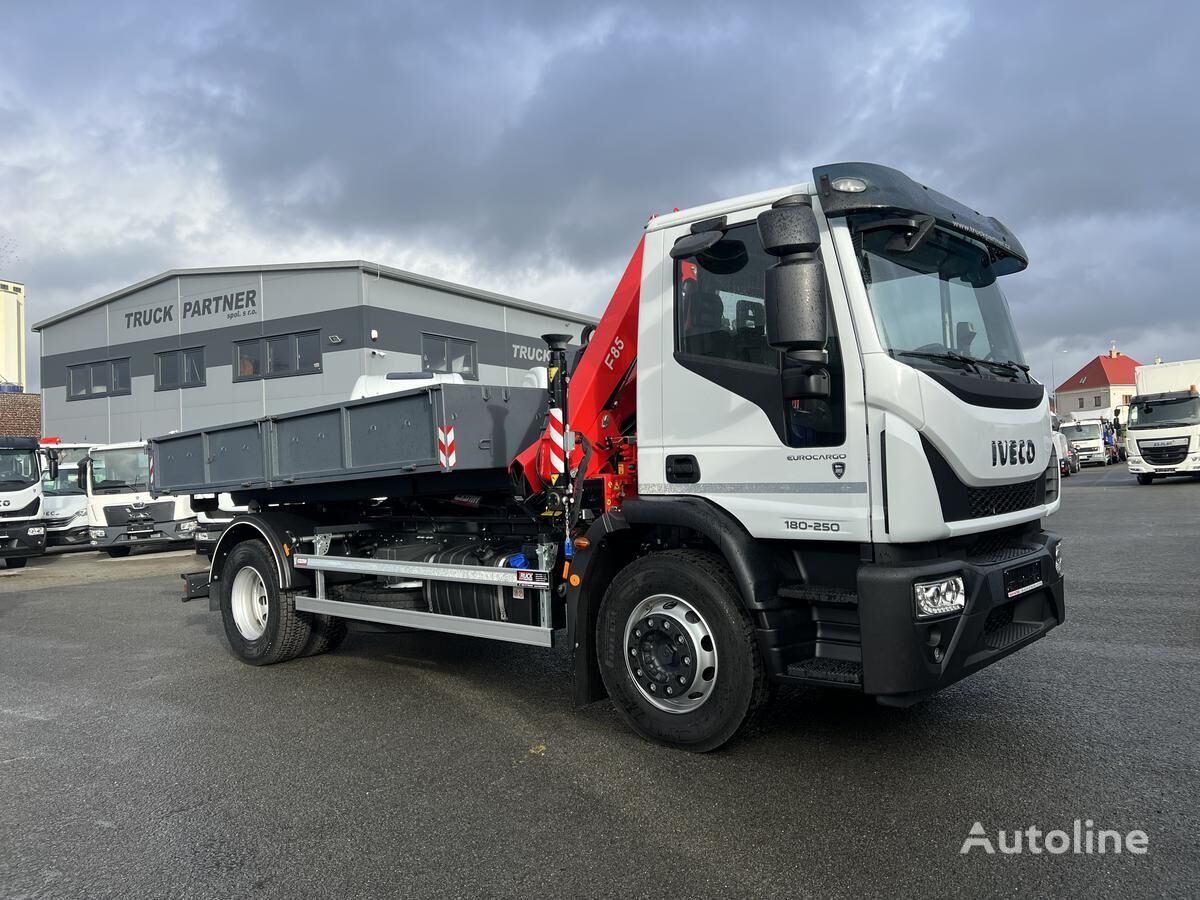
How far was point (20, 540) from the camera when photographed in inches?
637

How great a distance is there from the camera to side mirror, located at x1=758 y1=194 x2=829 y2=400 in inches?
144

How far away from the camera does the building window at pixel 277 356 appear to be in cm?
2462

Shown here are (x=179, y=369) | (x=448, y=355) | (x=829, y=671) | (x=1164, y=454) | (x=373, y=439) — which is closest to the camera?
(x=829, y=671)

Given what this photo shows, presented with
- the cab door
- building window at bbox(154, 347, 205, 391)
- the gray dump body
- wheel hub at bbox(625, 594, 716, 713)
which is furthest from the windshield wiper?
building window at bbox(154, 347, 205, 391)

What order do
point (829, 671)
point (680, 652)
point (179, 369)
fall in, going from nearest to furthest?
point (829, 671)
point (680, 652)
point (179, 369)

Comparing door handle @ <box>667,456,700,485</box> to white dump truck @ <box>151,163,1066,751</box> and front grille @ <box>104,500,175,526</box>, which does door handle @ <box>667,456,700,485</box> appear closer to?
white dump truck @ <box>151,163,1066,751</box>

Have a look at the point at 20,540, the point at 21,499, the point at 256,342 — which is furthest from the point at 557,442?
the point at 256,342

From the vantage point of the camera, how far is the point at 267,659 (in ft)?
23.0

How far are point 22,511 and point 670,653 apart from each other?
53.6 feet

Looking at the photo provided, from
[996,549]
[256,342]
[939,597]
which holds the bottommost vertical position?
[939,597]

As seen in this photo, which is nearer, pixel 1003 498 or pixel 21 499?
pixel 1003 498

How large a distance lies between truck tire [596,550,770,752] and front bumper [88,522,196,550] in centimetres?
1573

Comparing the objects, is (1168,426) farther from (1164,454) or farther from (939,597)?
(939,597)

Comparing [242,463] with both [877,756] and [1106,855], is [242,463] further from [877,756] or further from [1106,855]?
[1106,855]
